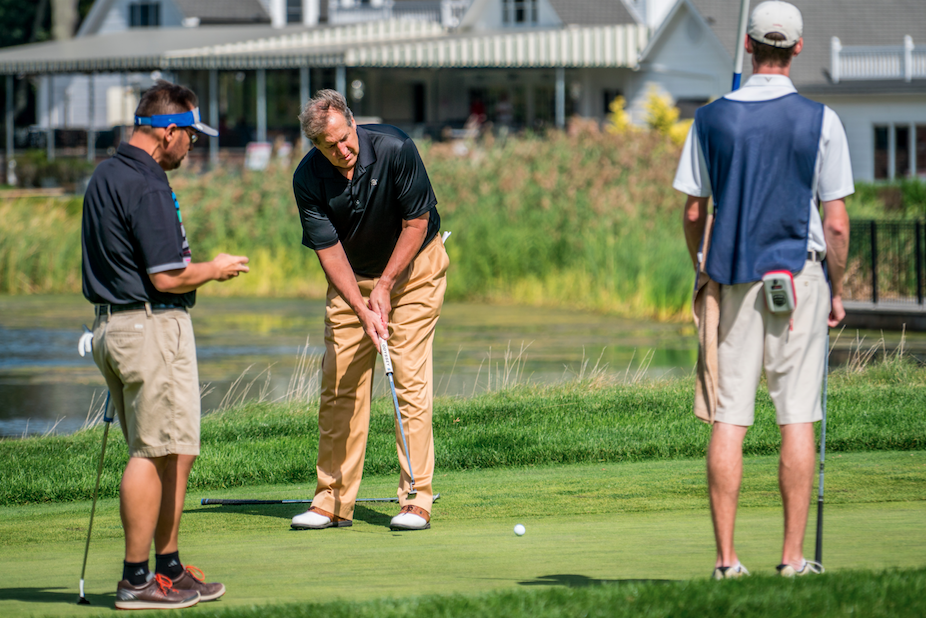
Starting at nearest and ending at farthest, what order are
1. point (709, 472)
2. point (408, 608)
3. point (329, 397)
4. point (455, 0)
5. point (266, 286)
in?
point (408, 608) < point (709, 472) < point (329, 397) < point (266, 286) < point (455, 0)

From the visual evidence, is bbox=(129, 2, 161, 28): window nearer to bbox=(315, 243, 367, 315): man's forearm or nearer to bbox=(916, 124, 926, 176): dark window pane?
bbox=(916, 124, 926, 176): dark window pane

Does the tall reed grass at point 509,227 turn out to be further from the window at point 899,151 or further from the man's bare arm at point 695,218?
the man's bare arm at point 695,218

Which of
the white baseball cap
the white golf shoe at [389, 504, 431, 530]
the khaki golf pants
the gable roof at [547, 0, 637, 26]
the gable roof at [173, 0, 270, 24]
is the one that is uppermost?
the gable roof at [173, 0, 270, 24]

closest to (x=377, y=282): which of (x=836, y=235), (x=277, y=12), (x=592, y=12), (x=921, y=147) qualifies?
(x=836, y=235)

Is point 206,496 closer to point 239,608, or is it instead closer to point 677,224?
point 239,608

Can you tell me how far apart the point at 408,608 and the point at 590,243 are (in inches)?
657

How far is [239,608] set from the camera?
4.21 metres

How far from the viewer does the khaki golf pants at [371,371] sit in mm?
6207

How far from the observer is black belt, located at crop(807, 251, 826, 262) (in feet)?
14.6

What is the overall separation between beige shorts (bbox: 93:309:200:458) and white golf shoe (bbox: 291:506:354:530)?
1368 millimetres

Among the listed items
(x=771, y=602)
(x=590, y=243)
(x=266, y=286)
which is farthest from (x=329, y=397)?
(x=266, y=286)

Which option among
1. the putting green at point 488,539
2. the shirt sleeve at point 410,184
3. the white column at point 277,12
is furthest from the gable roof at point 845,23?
the shirt sleeve at point 410,184

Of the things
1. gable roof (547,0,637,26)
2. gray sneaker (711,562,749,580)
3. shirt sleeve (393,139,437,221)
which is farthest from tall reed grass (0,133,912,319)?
gable roof (547,0,637,26)

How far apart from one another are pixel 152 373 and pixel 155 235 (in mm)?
494
